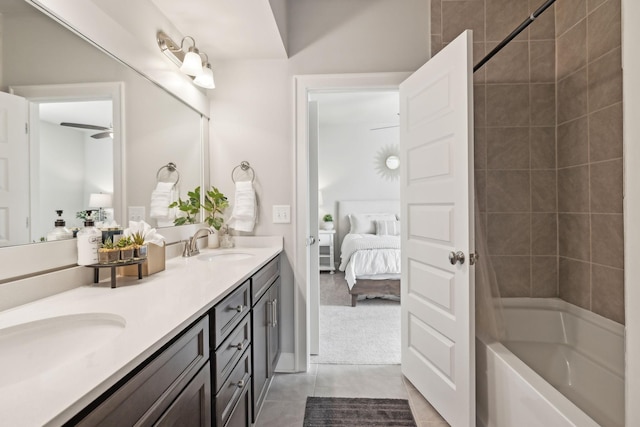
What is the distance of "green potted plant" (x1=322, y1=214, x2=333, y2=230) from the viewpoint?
5695 millimetres

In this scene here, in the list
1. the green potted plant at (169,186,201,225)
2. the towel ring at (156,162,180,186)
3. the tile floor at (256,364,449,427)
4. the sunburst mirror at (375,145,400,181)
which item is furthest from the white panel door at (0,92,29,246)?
the sunburst mirror at (375,145,400,181)

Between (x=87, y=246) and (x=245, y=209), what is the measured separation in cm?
110

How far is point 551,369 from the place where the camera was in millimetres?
1814

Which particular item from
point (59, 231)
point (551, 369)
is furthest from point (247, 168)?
point (551, 369)

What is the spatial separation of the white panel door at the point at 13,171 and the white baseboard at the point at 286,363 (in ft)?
5.53

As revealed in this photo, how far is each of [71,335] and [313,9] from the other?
7.59ft

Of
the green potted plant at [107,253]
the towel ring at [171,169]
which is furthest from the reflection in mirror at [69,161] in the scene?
the towel ring at [171,169]

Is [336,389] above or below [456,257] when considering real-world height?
below

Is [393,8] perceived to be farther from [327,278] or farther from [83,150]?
[327,278]

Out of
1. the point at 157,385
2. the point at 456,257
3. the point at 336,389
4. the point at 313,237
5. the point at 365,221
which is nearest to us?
the point at 157,385

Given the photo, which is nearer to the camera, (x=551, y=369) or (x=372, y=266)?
(x=551, y=369)

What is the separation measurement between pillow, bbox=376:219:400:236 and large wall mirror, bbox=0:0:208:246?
4164 mm

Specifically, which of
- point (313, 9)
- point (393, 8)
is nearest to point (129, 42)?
point (313, 9)

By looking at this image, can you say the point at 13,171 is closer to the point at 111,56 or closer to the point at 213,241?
the point at 111,56
